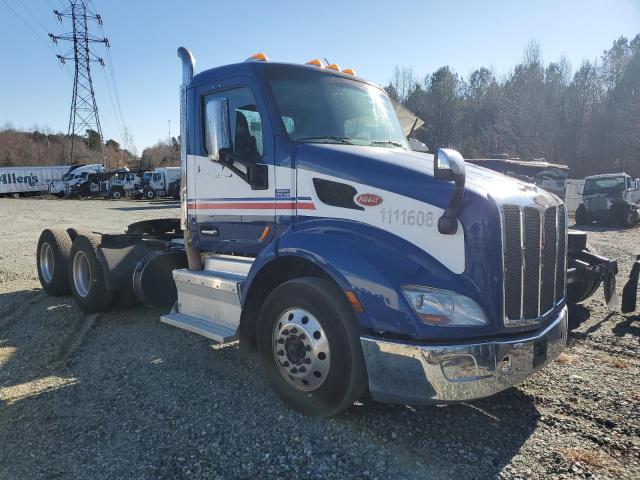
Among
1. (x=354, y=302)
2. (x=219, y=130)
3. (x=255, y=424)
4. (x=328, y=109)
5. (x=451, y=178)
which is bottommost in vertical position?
(x=255, y=424)

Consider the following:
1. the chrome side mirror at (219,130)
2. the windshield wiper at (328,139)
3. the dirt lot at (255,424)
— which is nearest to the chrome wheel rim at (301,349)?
the dirt lot at (255,424)

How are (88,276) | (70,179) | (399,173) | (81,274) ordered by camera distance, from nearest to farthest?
(399,173)
(88,276)
(81,274)
(70,179)

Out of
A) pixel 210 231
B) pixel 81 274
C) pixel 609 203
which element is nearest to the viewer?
pixel 210 231

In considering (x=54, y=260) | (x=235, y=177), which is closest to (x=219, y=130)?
(x=235, y=177)

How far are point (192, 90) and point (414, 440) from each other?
12.2ft

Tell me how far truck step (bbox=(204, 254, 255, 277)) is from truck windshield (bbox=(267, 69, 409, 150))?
4.07 feet

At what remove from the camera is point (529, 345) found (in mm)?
3107

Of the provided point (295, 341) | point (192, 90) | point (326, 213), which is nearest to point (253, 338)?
point (295, 341)

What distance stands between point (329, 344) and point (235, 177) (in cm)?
184

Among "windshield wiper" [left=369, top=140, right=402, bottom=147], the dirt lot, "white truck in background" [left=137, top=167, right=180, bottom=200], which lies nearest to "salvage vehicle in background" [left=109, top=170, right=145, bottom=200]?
"white truck in background" [left=137, top=167, right=180, bottom=200]

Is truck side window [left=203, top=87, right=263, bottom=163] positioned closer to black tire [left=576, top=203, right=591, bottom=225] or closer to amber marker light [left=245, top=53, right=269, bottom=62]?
amber marker light [left=245, top=53, right=269, bottom=62]

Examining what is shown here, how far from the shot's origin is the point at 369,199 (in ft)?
11.2

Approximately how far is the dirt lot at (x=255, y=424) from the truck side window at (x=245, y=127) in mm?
1993

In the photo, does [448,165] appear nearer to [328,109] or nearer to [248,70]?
[328,109]
